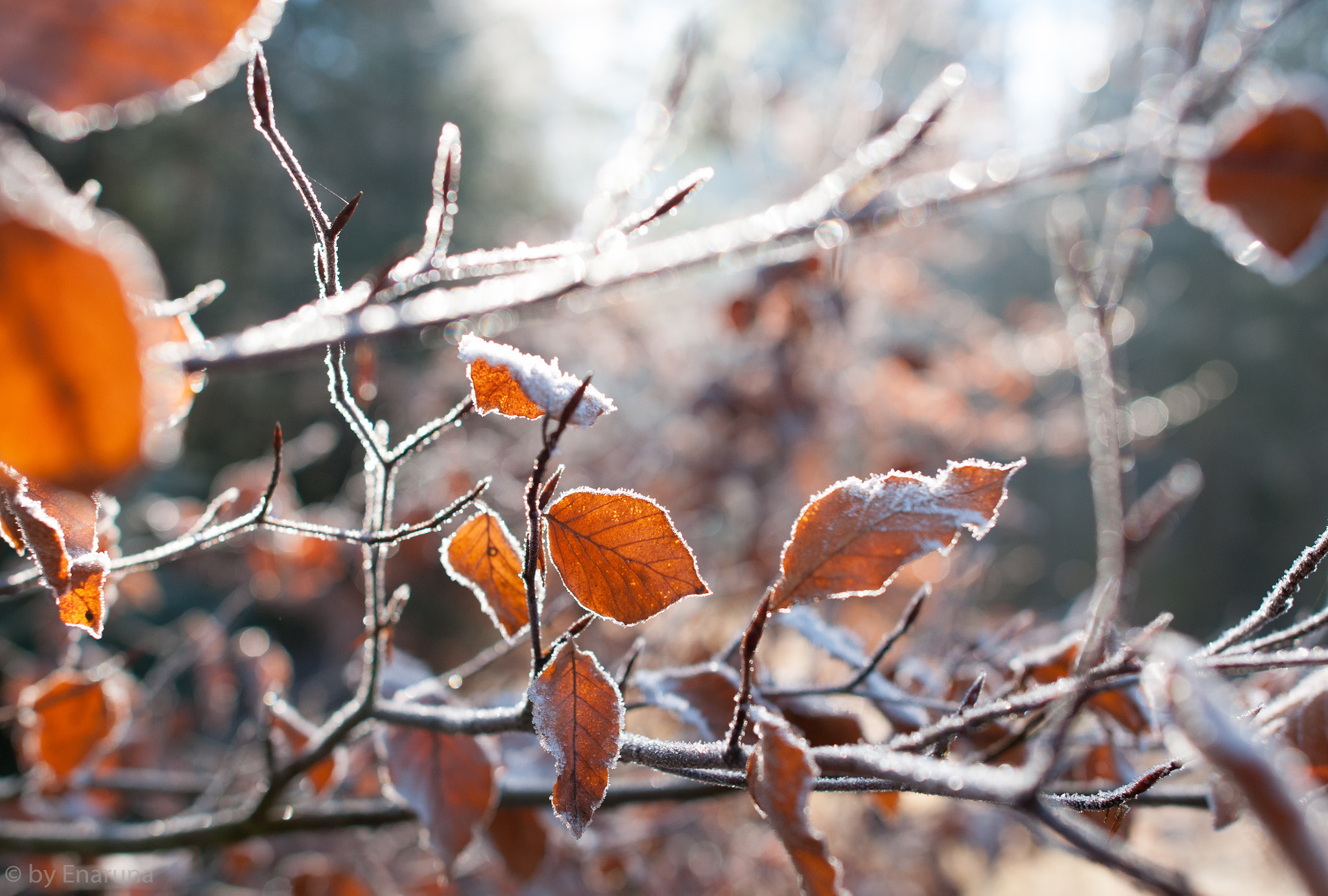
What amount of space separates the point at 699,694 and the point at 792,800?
190mm

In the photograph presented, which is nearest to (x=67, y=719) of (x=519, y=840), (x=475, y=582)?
(x=519, y=840)

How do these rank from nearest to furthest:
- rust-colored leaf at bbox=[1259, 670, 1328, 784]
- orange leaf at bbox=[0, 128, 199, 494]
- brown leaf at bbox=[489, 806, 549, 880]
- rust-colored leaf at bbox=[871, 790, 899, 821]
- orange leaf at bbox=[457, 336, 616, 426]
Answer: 1. orange leaf at bbox=[0, 128, 199, 494]
2. orange leaf at bbox=[457, 336, 616, 426]
3. rust-colored leaf at bbox=[1259, 670, 1328, 784]
4. rust-colored leaf at bbox=[871, 790, 899, 821]
5. brown leaf at bbox=[489, 806, 549, 880]

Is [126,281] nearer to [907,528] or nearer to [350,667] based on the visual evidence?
[907,528]

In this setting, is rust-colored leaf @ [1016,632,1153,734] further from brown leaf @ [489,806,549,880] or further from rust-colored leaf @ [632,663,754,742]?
brown leaf @ [489,806,549,880]

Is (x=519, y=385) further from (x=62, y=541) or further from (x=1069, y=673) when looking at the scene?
(x=1069, y=673)

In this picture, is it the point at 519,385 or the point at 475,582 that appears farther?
the point at 475,582

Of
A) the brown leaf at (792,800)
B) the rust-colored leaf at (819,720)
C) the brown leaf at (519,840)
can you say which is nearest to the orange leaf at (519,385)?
the brown leaf at (792,800)

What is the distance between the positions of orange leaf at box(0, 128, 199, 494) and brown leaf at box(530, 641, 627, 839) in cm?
24

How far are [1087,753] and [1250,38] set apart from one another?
0.59m

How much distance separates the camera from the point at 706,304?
146 inches

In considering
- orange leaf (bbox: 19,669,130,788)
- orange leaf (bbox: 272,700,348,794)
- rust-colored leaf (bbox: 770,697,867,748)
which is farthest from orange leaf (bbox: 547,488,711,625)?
orange leaf (bbox: 19,669,130,788)

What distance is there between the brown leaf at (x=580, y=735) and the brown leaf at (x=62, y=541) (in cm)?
23

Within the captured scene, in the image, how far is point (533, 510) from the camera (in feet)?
1.11

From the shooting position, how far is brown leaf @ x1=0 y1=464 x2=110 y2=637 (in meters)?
0.32
